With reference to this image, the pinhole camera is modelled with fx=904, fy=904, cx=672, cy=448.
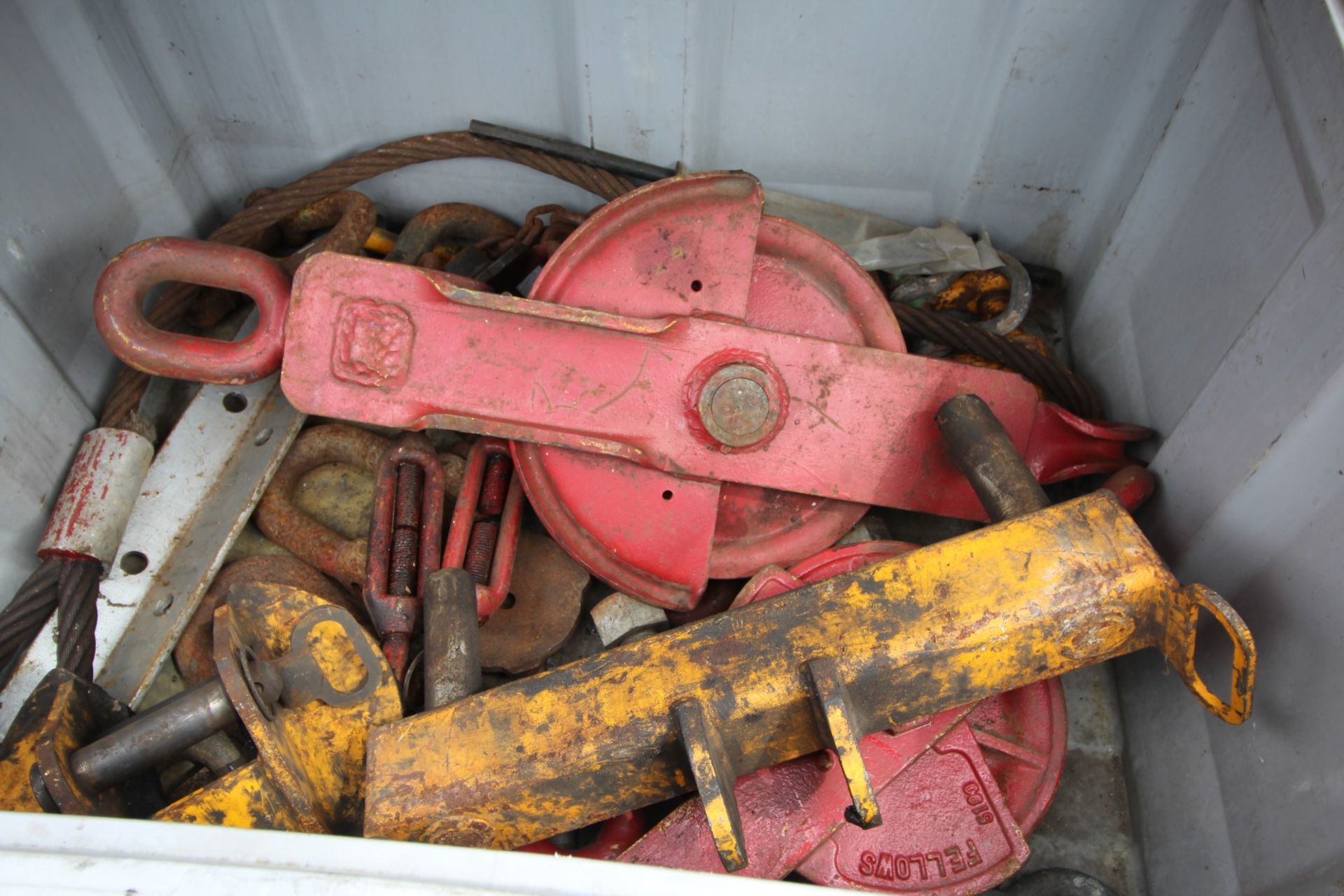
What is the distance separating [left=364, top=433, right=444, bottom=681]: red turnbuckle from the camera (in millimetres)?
1638

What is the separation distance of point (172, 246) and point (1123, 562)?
67.3 inches

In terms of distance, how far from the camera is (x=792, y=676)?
1306mm

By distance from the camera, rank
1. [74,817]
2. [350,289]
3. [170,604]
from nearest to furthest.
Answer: [74,817]
[350,289]
[170,604]

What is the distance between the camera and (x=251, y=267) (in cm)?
169

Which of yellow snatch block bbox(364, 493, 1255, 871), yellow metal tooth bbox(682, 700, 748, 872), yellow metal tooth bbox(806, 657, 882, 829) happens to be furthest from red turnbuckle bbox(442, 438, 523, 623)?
yellow metal tooth bbox(806, 657, 882, 829)

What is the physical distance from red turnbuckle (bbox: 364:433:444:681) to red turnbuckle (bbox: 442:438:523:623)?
0.14 ft

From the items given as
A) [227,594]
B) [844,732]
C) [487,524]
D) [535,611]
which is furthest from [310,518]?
[844,732]

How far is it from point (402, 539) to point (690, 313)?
69 centimetres

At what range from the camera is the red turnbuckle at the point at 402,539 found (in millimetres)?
1638

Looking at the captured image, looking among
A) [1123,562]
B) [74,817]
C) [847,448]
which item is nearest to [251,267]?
[74,817]

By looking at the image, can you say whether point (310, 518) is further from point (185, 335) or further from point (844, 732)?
point (844, 732)

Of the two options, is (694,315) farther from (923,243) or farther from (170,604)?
(170,604)

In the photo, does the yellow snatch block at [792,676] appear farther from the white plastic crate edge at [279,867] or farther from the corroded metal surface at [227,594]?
the corroded metal surface at [227,594]

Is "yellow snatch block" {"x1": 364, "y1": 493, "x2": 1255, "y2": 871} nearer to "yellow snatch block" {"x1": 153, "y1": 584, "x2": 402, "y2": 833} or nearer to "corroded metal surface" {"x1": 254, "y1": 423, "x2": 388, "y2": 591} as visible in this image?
"yellow snatch block" {"x1": 153, "y1": 584, "x2": 402, "y2": 833}
